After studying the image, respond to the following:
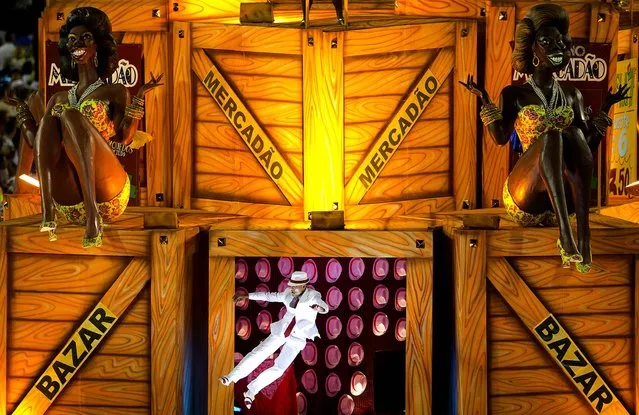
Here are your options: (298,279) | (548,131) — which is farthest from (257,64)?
(548,131)

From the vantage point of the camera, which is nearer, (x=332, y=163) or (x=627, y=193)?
(x=332, y=163)

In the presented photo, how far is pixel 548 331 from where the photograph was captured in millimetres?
5973

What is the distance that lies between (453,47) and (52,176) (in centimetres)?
280

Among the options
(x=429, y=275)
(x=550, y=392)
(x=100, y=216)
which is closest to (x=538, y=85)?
(x=429, y=275)

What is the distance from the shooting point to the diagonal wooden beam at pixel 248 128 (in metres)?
7.26

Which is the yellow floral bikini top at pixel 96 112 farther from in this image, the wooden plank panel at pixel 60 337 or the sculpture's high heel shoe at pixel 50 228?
the wooden plank panel at pixel 60 337

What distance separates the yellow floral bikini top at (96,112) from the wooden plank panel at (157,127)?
1.06 metres

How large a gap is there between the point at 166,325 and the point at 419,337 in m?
1.42

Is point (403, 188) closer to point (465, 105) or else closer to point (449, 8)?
point (465, 105)

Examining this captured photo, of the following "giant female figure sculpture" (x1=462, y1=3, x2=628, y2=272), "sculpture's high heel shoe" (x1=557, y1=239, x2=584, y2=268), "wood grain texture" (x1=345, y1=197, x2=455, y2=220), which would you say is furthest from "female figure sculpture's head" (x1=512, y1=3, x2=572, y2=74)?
"wood grain texture" (x1=345, y1=197, x2=455, y2=220)

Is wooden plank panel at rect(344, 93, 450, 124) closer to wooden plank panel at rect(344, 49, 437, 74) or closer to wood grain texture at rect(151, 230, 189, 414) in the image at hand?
wooden plank panel at rect(344, 49, 437, 74)

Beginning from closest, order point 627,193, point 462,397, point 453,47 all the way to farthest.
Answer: point 462,397
point 453,47
point 627,193

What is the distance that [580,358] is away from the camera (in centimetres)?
598

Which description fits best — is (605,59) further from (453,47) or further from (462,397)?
(462,397)
